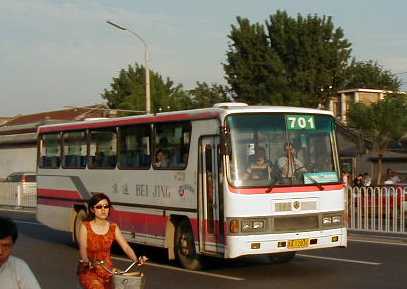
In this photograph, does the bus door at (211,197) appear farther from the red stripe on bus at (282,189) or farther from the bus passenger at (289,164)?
the bus passenger at (289,164)

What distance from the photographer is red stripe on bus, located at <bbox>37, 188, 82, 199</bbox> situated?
57.3 ft

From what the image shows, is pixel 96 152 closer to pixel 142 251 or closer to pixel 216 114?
pixel 142 251

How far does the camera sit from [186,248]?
44.6 feet

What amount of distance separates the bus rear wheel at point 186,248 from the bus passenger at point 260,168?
1.71 meters

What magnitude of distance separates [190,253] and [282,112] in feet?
9.41

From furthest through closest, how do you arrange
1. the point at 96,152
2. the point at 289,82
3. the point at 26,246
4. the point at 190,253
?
the point at 289,82, the point at 26,246, the point at 96,152, the point at 190,253

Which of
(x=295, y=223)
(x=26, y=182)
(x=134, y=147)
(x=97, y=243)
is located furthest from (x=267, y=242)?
(x=26, y=182)

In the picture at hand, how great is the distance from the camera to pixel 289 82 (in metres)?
46.3

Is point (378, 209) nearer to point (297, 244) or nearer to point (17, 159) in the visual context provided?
point (297, 244)

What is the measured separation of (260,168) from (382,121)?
Result: 92.9ft

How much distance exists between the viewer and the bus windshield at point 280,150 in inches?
485

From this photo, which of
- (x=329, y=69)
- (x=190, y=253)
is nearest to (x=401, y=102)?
(x=329, y=69)

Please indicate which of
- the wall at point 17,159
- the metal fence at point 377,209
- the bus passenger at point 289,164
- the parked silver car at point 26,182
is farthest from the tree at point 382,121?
the bus passenger at point 289,164

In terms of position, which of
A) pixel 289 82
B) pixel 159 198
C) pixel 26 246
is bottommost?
pixel 26 246
